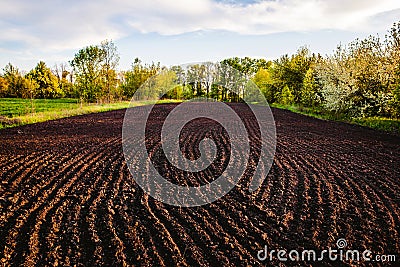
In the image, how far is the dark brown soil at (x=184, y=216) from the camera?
426 centimetres

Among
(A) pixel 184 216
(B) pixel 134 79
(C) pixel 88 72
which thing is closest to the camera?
(A) pixel 184 216

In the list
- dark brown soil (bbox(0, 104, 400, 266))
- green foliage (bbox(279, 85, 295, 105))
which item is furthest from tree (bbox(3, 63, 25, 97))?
dark brown soil (bbox(0, 104, 400, 266))

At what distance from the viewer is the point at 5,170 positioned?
8156mm

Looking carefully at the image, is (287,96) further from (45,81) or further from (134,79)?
(45,81)

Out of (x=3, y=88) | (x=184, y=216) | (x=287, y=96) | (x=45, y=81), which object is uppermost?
(x=45, y=81)

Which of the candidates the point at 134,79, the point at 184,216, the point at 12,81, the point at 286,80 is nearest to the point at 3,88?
the point at 12,81

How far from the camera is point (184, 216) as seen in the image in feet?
17.7

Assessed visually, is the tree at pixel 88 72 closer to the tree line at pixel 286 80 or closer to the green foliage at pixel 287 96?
the tree line at pixel 286 80

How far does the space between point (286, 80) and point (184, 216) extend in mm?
36707

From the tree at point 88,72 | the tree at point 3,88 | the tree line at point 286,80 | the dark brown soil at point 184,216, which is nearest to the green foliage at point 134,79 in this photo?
the tree line at point 286,80

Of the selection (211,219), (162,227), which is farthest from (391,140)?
(162,227)

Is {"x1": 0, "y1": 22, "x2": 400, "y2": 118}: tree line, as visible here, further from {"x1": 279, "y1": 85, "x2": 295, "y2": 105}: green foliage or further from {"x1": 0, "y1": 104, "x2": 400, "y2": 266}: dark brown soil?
{"x1": 0, "y1": 104, "x2": 400, "y2": 266}: dark brown soil

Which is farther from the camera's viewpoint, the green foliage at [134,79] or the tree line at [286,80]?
the green foliage at [134,79]

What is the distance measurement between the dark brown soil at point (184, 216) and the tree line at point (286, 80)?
11588mm
